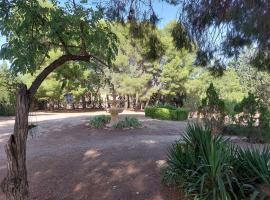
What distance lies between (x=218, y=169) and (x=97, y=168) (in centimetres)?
325

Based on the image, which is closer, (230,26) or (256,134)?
(230,26)

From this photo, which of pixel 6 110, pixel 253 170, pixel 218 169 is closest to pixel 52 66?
pixel 218 169

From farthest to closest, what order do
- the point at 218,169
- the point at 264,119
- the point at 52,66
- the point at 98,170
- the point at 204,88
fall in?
the point at 204,88, the point at 264,119, the point at 98,170, the point at 52,66, the point at 218,169

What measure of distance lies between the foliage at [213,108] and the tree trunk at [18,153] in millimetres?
6971

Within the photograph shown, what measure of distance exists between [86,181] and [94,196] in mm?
733

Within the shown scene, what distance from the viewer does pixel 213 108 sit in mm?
11273

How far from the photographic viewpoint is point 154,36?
25.8 feet

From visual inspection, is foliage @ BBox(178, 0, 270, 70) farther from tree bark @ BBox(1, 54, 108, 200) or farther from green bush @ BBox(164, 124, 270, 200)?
tree bark @ BBox(1, 54, 108, 200)

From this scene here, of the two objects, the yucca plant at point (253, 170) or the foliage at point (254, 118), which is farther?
the foliage at point (254, 118)

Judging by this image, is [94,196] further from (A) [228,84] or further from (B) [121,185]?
(A) [228,84]

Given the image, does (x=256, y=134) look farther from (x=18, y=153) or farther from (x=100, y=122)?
(x=18, y=153)

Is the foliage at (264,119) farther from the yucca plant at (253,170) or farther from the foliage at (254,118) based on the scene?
the yucca plant at (253,170)

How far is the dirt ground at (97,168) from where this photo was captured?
6345mm

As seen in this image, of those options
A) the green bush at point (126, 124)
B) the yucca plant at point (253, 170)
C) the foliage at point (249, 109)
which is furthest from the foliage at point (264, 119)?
the yucca plant at point (253, 170)
